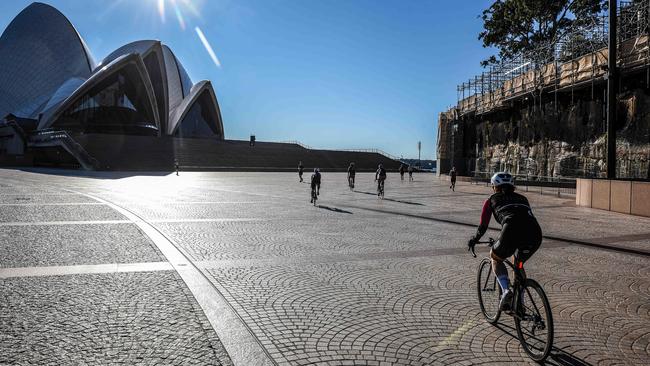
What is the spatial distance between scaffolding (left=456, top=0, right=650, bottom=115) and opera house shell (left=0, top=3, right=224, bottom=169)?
151 ft

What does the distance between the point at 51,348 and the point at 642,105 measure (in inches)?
1017

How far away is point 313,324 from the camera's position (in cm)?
423

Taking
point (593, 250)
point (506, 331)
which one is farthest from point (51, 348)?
point (593, 250)

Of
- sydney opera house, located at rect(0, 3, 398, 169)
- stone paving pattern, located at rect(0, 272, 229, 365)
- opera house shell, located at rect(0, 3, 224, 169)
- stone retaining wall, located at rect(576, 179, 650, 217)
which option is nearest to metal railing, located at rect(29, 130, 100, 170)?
sydney opera house, located at rect(0, 3, 398, 169)

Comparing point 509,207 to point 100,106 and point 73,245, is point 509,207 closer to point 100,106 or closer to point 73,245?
point 73,245

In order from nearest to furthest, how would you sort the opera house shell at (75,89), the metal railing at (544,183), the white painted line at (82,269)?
the white painted line at (82,269) → the metal railing at (544,183) → the opera house shell at (75,89)

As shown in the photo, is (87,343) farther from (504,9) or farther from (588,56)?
(504,9)

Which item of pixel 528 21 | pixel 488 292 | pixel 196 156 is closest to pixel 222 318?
pixel 488 292

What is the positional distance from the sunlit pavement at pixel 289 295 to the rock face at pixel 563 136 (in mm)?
14287

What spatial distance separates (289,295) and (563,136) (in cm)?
2779

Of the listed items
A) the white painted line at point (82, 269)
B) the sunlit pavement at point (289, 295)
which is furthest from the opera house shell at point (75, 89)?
the white painted line at point (82, 269)

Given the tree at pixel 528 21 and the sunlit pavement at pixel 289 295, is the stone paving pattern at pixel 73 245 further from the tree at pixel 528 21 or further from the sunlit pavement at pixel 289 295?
the tree at pixel 528 21

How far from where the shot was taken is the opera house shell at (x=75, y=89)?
2547 inches

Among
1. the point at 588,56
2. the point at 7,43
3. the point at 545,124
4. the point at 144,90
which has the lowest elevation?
the point at 545,124
